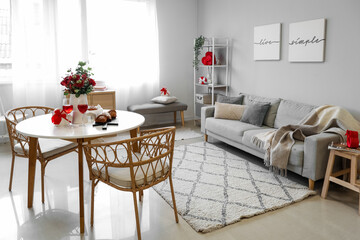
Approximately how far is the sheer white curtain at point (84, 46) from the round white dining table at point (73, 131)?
2385 millimetres

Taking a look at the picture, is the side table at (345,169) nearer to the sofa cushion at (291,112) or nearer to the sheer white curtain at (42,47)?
the sofa cushion at (291,112)

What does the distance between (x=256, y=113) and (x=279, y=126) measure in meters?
0.34

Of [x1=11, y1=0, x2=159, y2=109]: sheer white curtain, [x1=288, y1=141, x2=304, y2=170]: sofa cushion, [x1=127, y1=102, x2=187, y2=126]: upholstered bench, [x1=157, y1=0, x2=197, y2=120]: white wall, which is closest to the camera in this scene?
[x1=288, y1=141, x2=304, y2=170]: sofa cushion

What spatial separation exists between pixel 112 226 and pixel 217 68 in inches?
157

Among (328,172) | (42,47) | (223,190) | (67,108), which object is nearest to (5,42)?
(42,47)

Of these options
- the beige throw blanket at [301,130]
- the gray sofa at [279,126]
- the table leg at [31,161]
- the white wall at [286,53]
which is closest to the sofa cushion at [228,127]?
the gray sofa at [279,126]

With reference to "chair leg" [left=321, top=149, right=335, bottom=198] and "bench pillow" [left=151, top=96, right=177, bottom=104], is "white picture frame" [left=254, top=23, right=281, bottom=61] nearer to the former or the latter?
"bench pillow" [left=151, top=96, right=177, bottom=104]

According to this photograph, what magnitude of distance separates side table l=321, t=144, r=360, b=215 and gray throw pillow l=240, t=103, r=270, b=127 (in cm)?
131

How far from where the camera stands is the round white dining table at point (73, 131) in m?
2.38

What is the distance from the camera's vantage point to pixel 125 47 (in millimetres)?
5688

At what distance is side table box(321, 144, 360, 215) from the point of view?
8.90ft

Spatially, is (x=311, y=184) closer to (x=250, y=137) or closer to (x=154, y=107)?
(x=250, y=137)

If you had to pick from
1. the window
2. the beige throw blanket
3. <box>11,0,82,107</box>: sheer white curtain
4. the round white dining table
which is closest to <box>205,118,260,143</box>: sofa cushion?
the beige throw blanket

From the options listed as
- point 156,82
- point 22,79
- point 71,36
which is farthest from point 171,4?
point 22,79
